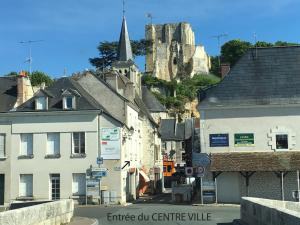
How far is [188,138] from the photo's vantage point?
6625 centimetres

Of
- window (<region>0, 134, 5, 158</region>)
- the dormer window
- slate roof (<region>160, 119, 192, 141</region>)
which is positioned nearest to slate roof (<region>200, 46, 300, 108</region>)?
the dormer window

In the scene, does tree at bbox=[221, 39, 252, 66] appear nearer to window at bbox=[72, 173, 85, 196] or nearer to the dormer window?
the dormer window

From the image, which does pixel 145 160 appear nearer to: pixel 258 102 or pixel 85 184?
pixel 85 184

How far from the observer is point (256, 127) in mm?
32344

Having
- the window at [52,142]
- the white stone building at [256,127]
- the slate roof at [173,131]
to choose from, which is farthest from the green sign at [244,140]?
the slate roof at [173,131]

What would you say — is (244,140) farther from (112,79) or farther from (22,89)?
(22,89)

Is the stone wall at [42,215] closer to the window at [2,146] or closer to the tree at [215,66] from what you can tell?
the window at [2,146]

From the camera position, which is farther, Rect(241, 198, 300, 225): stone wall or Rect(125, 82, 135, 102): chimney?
Rect(125, 82, 135, 102): chimney

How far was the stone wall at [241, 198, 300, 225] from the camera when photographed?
11006 mm

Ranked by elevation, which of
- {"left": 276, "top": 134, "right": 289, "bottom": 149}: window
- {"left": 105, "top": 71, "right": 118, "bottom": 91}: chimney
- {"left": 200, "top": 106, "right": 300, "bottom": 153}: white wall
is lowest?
{"left": 276, "top": 134, "right": 289, "bottom": 149}: window

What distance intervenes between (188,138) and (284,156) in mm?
35194

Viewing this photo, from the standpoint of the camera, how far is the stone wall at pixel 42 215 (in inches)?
480

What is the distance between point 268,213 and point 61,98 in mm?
24730

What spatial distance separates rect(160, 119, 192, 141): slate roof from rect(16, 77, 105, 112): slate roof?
30095 millimetres
